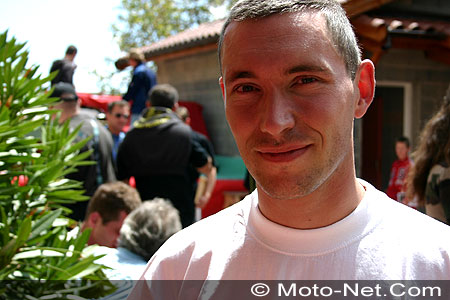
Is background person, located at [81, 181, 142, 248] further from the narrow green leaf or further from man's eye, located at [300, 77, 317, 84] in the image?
man's eye, located at [300, 77, 317, 84]

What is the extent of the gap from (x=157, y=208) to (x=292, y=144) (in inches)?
84.3

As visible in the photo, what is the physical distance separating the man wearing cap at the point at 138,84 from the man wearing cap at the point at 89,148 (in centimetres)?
330

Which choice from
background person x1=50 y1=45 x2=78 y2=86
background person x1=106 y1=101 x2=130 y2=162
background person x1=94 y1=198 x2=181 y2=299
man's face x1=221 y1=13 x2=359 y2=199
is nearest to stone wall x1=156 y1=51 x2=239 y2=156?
background person x1=50 y1=45 x2=78 y2=86

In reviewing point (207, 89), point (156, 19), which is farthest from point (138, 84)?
point (156, 19)

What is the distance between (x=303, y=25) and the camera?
1.21 metres

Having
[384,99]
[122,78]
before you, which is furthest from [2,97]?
[122,78]

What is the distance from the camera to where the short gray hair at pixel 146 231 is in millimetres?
3086

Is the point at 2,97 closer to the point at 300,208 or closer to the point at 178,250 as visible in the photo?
the point at 178,250

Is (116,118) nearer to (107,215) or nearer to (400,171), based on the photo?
(107,215)

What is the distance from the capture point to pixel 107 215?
3.65 metres

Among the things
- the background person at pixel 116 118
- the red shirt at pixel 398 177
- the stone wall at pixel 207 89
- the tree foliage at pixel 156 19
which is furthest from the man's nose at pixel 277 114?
the tree foliage at pixel 156 19

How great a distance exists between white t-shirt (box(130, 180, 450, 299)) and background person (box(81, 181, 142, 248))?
237 cm

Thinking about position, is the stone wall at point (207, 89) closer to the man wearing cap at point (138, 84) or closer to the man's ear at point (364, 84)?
the man wearing cap at point (138, 84)

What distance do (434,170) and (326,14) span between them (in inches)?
67.9
